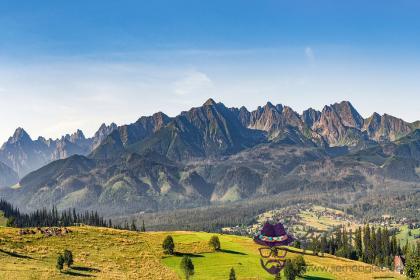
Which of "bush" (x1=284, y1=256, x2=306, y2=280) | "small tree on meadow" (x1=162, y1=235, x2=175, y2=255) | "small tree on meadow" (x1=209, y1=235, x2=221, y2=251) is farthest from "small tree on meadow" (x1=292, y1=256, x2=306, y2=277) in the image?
"small tree on meadow" (x1=162, y1=235, x2=175, y2=255)

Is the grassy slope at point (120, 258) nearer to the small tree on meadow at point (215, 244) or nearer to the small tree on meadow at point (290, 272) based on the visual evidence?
the small tree on meadow at point (215, 244)

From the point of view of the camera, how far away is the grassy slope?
109m

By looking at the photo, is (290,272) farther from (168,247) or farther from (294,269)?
(168,247)

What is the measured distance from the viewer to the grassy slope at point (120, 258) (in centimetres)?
10900

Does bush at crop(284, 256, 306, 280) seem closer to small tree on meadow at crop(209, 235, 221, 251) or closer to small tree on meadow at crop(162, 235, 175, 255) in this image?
small tree on meadow at crop(209, 235, 221, 251)

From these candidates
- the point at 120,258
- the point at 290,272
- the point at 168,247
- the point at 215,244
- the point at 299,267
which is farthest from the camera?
the point at 215,244

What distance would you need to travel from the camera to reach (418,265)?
119438 millimetres

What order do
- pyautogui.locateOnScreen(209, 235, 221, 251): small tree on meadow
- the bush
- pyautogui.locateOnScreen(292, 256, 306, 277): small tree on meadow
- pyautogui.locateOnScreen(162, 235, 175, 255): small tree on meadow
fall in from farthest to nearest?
1. pyautogui.locateOnScreen(209, 235, 221, 251): small tree on meadow
2. pyautogui.locateOnScreen(162, 235, 175, 255): small tree on meadow
3. pyautogui.locateOnScreen(292, 256, 306, 277): small tree on meadow
4. the bush

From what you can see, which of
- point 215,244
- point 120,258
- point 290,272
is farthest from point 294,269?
point 120,258

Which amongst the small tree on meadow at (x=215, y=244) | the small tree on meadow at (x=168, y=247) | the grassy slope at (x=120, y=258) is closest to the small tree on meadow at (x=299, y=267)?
the grassy slope at (x=120, y=258)

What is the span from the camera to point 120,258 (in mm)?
130250

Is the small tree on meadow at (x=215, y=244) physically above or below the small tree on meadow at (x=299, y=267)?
above

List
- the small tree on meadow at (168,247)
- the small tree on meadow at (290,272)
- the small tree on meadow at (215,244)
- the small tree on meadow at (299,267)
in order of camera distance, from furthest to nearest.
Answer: the small tree on meadow at (215,244)
the small tree on meadow at (168,247)
the small tree on meadow at (299,267)
the small tree on meadow at (290,272)

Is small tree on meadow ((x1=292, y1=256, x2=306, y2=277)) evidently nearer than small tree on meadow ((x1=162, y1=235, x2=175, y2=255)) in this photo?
→ Yes
